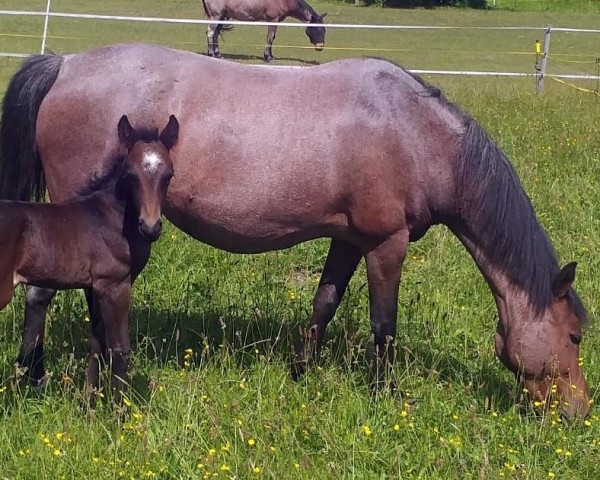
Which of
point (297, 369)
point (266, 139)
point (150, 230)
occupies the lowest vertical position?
point (297, 369)

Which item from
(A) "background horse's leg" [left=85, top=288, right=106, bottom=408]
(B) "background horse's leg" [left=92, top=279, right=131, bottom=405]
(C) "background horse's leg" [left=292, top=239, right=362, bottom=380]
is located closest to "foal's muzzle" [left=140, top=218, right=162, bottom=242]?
(B) "background horse's leg" [left=92, top=279, right=131, bottom=405]

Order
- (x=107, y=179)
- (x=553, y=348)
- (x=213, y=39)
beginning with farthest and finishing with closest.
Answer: (x=213, y=39), (x=553, y=348), (x=107, y=179)

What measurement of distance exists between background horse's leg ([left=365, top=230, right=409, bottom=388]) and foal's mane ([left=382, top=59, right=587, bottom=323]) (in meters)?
0.40

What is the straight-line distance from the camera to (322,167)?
4.35 m

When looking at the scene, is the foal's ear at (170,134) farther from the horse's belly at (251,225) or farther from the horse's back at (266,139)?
the horse's belly at (251,225)

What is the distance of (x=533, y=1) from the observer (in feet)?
134

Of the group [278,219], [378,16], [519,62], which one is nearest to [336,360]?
[278,219]

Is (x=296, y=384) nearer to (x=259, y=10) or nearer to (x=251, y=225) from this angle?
(x=251, y=225)

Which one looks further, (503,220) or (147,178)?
(503,220)

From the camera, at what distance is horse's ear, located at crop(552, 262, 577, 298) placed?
13.5 ft

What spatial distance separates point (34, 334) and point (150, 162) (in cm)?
145

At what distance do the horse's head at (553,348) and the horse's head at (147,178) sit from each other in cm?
193

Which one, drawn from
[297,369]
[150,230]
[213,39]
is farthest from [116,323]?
[213,39]

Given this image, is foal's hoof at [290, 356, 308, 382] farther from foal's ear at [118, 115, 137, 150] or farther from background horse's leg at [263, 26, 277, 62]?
background horse's leg at [263, 26, 277, 62]
